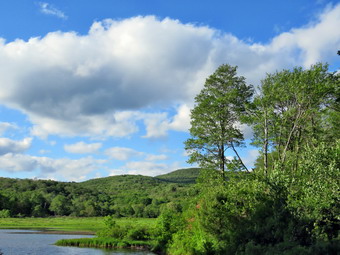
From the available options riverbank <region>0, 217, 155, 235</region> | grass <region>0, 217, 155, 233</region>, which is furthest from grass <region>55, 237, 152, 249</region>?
grass <region>0, 217, 155, 233</region>

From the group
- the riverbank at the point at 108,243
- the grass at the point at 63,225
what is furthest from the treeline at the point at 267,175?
the grass at the point at 63,225

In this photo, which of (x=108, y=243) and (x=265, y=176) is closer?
(x=265, y=176)

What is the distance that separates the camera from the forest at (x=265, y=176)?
94.2ft

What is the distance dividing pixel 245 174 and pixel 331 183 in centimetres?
1184

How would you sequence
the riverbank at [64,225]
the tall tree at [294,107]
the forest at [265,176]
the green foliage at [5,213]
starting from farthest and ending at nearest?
the green foliage at [5,213], the riverbank at [64,225], the tall tree at [294,107], the forest at [265,176]

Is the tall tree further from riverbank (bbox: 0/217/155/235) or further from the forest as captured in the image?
riverbank (bbox: 0/217/155/235)

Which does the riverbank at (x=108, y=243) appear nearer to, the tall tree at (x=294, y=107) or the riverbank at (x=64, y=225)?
the riverbank at (x=64, y=225)

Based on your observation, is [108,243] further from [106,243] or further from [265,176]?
[265,176]

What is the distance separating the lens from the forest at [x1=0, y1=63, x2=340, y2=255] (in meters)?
28.7

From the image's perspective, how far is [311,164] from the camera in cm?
3019

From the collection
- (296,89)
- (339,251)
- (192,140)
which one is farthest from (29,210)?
(339,251)

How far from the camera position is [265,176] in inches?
1357

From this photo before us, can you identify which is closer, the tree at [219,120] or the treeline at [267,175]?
the treeline at [267,175]

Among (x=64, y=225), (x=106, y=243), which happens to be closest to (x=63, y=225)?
(x=64, y=225)
